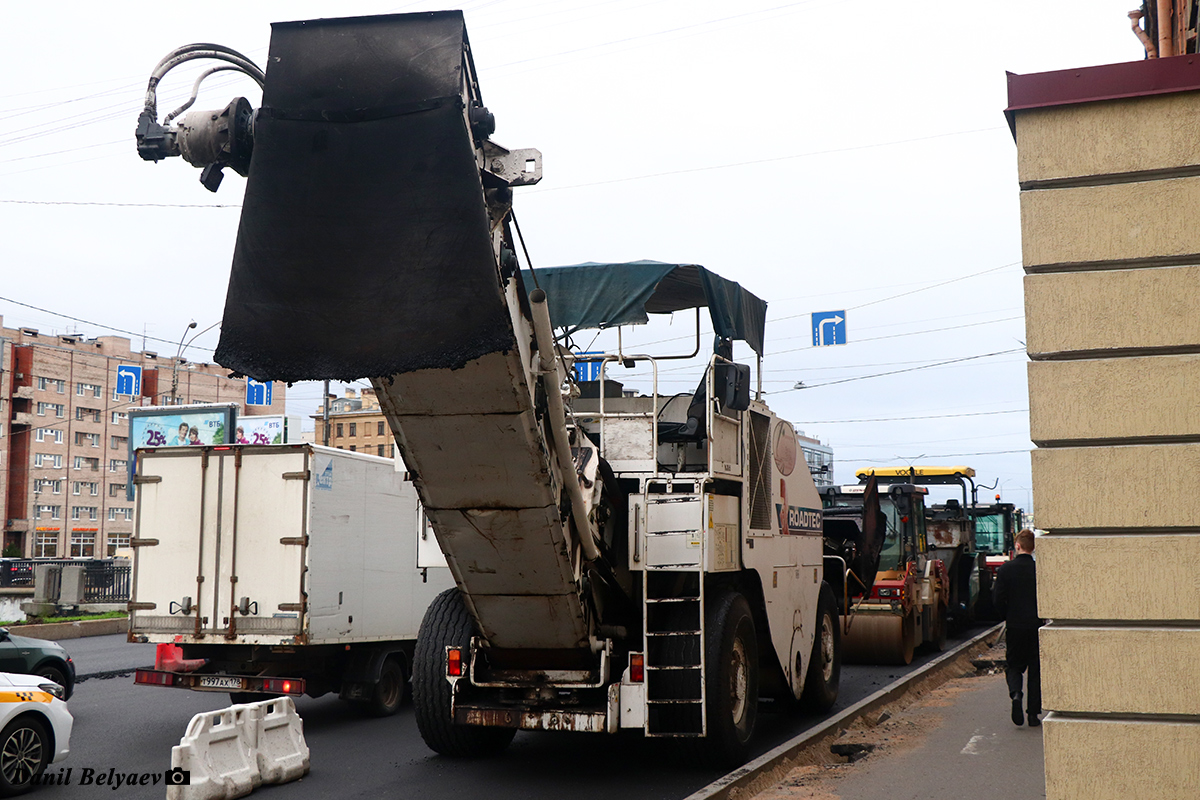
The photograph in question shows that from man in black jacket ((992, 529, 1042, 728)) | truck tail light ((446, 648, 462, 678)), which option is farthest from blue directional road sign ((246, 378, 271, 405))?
man in black jacket ((992, 529, 1042, 728))

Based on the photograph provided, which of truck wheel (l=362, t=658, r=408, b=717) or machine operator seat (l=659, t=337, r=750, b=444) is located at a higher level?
machine operator seat (l=659, t=337, r=750, b=444)

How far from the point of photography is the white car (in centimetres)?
858

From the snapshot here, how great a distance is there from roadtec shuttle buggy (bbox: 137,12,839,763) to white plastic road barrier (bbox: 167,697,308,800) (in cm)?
112

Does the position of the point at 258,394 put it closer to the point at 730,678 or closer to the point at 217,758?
the point at 217,758

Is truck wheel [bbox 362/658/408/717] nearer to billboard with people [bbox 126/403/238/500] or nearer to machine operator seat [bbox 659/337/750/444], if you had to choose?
machine operator seat [bbox 659/337/750/444]

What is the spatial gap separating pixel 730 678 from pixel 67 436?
100075 millimetres

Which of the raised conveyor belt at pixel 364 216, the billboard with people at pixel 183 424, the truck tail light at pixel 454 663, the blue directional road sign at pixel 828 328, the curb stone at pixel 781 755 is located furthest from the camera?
the billboard with people at pixel 183 424

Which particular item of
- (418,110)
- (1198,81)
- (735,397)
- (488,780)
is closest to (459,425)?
(418,110)

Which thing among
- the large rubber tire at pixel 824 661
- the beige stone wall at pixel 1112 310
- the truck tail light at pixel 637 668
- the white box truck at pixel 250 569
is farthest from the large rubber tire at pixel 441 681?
the beige stone wall at pixel 1112 310

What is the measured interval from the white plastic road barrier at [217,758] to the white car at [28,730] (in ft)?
3.85

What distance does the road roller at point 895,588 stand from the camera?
16.4 metres

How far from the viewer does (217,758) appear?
27.8 ft

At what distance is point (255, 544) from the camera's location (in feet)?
Answer: 38.4

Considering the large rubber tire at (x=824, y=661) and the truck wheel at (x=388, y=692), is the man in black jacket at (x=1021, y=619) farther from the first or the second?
the truck wheel at (x=388, y=692)
